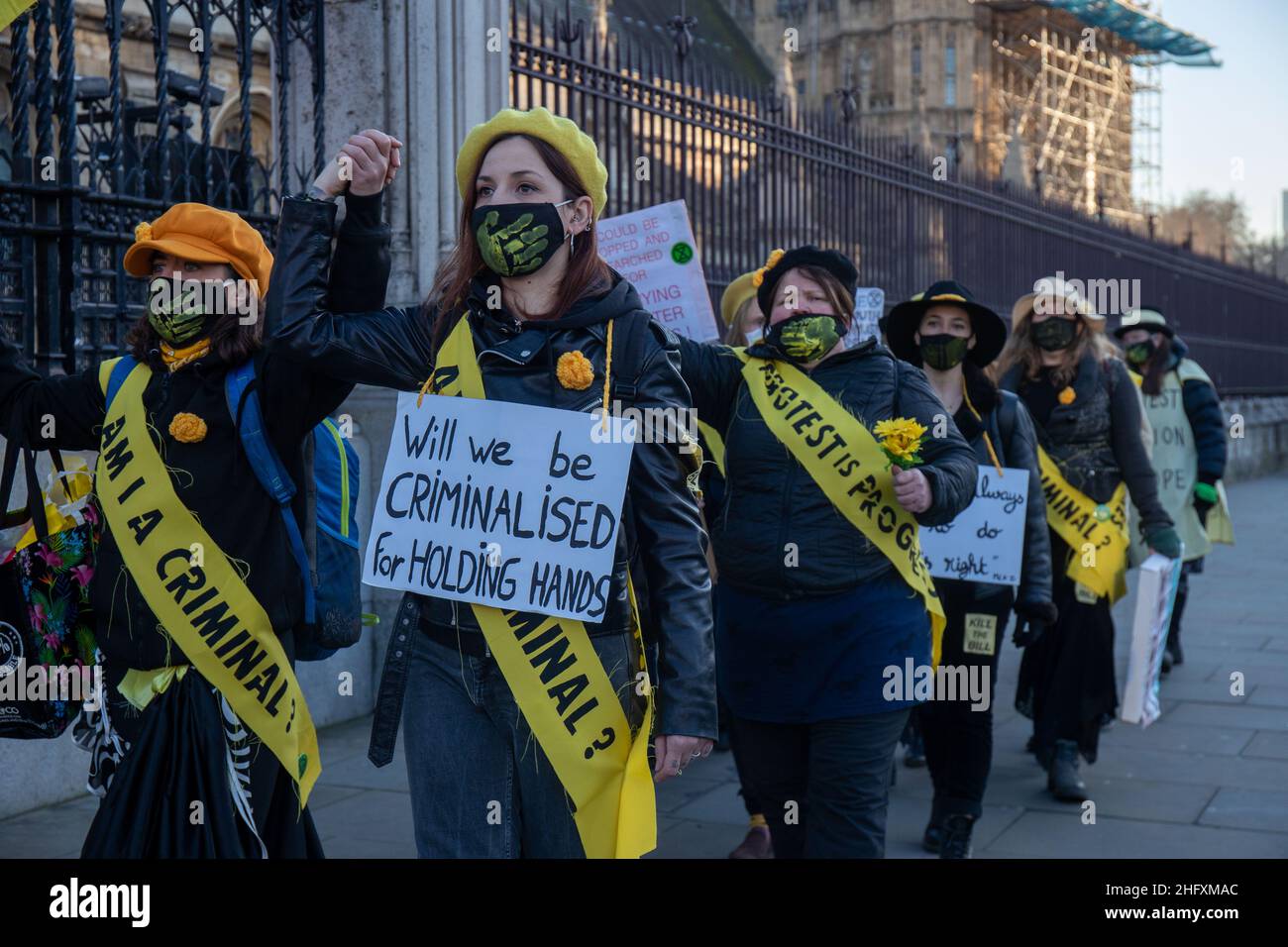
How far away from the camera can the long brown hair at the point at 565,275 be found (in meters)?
3.05

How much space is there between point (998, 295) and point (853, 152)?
12.4 feet

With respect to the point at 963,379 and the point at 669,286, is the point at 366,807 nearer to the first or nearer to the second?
the point at 669,286

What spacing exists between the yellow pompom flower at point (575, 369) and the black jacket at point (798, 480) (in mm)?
1252

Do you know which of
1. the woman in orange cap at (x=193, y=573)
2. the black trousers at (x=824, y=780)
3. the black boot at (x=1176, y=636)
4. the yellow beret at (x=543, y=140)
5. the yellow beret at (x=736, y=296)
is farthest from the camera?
the black boot at (x=1176, y=636)

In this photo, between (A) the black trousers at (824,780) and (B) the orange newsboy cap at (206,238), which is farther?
(A) the black trousers at (824,780)

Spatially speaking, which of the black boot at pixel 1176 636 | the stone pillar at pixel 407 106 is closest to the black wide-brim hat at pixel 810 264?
the stone pillar at pixel 407 106

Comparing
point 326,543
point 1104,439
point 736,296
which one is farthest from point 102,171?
point 1104,439

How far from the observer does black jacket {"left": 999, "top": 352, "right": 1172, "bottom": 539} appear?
20.9 ft

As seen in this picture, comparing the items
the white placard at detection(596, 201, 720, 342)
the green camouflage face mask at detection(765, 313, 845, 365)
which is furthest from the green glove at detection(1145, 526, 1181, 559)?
the green camouflage face mask at detection(765, 313, 845, 365)

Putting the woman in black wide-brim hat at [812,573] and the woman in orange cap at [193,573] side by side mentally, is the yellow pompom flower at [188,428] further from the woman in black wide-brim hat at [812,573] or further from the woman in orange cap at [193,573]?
the woman in black wide-brim hat at [812,573]

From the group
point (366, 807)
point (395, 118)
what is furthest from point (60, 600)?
point (395, 118)

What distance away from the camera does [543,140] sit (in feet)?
10.0

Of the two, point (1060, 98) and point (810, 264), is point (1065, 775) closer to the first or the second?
point (810, 264)
